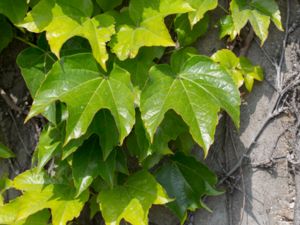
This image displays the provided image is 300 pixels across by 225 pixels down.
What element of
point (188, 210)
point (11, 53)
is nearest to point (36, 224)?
point (188, 210)

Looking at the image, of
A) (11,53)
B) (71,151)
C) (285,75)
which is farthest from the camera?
(11,53)

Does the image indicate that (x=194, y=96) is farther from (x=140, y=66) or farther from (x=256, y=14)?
(x=256, y=14)

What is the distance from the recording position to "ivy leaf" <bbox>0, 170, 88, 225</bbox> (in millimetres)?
1518

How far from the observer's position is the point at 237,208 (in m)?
1.71

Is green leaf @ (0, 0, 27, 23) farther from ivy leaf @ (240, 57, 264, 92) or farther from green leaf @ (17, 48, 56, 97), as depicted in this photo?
ivy leaf @ (240, 57, 264, 92)

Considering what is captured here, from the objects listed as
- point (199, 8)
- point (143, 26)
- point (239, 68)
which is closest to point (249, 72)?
point (239, 68)

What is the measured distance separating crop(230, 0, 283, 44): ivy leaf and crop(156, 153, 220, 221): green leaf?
50cm

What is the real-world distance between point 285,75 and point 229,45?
23 cm

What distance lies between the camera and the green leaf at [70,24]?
1.31 metres

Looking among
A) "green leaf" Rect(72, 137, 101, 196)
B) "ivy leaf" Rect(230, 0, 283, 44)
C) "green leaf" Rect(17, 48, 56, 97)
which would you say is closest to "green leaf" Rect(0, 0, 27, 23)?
"green leaf" Rect(17, 48, 56, 97)

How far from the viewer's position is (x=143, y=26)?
1411mm

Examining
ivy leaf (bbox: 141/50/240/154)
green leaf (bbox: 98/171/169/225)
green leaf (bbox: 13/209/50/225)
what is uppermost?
ivy leaf (bbox: 141/50/240/154)

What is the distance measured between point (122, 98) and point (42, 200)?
49cm

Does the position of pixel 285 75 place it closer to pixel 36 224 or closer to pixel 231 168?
pixel 231 168
